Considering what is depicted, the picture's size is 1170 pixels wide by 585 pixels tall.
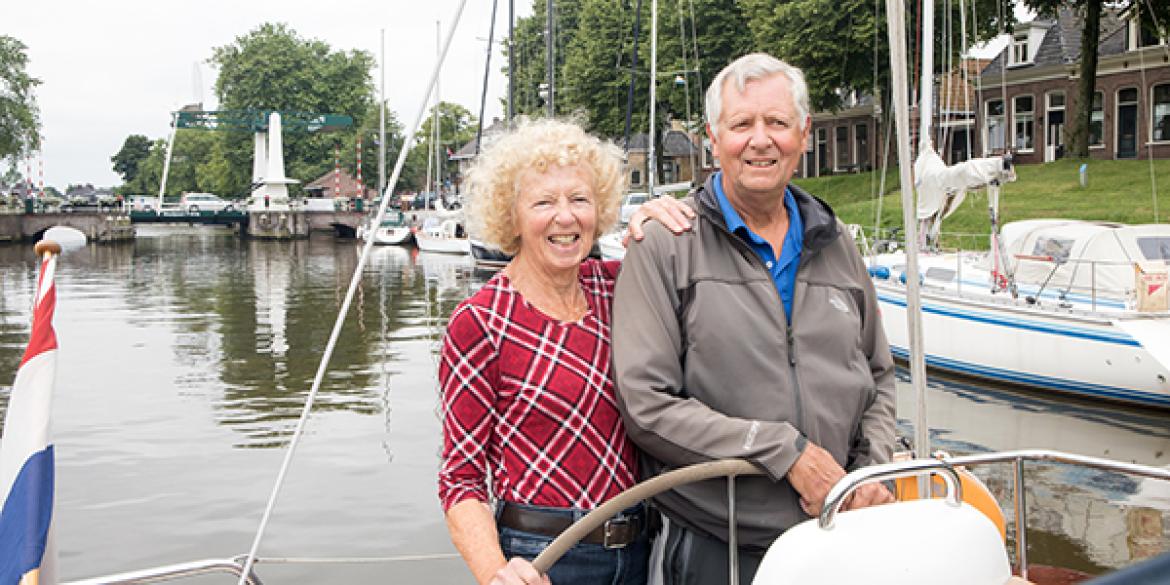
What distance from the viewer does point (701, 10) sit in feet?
133

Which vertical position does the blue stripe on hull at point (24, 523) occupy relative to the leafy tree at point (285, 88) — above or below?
below

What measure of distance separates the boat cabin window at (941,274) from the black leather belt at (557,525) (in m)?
11.5

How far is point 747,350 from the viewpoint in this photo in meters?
2.36

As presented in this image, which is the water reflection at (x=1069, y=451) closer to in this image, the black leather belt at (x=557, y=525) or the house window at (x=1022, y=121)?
the black leather belt at (x=557, y=525)

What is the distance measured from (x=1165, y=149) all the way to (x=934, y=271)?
70.3 feet

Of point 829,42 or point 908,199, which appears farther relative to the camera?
point 829,42

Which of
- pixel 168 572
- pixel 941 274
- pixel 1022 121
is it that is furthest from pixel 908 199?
pixel 1022 121

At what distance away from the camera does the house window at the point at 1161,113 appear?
29.9m

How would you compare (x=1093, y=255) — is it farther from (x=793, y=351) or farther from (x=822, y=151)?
(x=822, y=151)

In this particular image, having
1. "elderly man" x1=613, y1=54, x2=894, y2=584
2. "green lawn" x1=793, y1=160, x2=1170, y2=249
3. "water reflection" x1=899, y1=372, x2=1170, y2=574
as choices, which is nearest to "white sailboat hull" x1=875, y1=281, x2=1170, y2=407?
"water reflection" x1=899, y1=372, x2=1170, y2=574

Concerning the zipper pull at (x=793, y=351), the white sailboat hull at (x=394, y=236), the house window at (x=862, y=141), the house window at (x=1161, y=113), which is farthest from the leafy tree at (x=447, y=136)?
the zipper pull at (x=793, y=351)

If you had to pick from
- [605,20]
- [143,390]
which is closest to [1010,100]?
[605,20]

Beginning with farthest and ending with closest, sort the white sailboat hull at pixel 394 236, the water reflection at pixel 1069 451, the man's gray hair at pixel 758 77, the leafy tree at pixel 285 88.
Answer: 1. the leafy tree at pixel 285 88
2. the white sailboat hull at pixel 394 236
3. the water reflection at pixel 1069 451
4. the man's gray hair at pixel 758 77

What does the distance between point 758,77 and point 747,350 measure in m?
0.68
